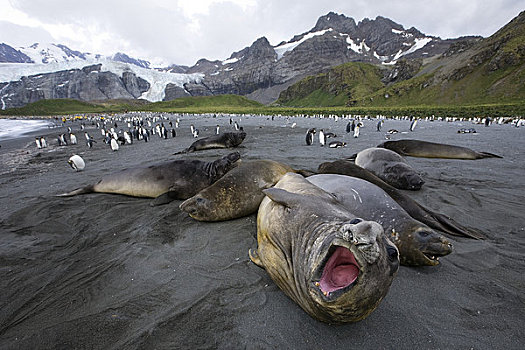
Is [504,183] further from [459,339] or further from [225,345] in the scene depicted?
[225,345]

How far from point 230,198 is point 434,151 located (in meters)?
8.46

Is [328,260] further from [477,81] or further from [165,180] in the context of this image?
[477,81]

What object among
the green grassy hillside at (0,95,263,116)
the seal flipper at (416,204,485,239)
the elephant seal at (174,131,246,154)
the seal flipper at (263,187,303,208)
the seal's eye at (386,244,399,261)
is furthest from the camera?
the green grassy hillside at (0,95,263,116)

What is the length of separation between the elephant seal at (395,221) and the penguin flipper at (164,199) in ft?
11.3

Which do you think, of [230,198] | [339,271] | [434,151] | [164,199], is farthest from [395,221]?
[434,151]

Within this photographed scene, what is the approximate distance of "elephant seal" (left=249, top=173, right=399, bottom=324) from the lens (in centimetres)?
152

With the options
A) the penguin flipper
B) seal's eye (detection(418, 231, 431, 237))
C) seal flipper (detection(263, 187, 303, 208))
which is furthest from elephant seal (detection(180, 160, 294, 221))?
seal's eye (detection(418, 231, 431, 237))

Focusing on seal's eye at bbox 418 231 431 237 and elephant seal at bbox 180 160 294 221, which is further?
elephant seal at bbox 180 160 294 221

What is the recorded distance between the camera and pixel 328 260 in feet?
5.55

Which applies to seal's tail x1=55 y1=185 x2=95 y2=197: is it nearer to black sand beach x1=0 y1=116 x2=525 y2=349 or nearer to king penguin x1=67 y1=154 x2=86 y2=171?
black sand beach x1=0 y1=116 x2=525 y2=349

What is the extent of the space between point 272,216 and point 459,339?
6.20ft

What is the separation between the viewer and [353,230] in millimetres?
1522

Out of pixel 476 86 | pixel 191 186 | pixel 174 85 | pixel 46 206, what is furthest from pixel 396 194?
pixel 174 85

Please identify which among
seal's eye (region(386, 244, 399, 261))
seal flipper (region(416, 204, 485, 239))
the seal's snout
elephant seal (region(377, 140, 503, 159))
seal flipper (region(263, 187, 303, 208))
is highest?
seal flipper (region(263, 187, 303, 208))
